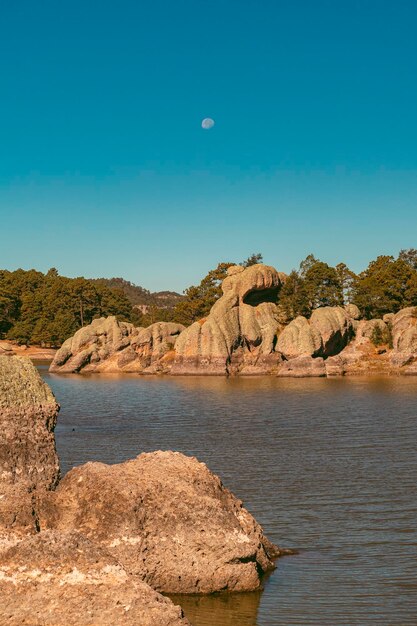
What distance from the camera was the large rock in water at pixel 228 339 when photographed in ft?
296

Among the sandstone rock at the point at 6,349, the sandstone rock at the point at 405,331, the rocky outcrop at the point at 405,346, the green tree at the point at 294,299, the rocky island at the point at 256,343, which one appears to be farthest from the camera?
the sandstone rock at the point at 6,349

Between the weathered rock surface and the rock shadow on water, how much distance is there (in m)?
1.97

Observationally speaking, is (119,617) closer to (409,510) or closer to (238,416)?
(409,510)

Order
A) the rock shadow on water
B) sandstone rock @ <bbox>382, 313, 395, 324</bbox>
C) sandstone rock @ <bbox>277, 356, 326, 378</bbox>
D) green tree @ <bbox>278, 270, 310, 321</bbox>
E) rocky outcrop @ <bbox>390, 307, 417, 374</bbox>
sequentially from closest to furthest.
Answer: the rock shadow on water → rocky outcrop @ <bbox>390, 307, 417, 374</bbox> → sandstone rock @ <bbox>277, 356, 326, 378</bbox> → sandstone rock @ <bbox>382, 313, 395, 324</bbox> → green tree @ <bbox>278, 270, 310, 321</bbox>

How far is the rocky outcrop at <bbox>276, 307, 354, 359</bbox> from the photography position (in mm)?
87938

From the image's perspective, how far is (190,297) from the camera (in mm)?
Answer: 118750

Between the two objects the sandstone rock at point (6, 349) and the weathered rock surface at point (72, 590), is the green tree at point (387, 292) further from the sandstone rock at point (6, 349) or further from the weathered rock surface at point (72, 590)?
the weathered rock surface at point (72, 590)

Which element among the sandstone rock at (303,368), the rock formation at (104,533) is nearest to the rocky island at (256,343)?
the sandstone rock at (303,368)

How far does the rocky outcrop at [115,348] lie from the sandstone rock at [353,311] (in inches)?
936

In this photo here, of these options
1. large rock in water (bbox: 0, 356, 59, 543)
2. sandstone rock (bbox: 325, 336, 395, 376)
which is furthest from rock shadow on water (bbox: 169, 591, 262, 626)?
sandstone rock (bbox: 325, 336, 395, 376)

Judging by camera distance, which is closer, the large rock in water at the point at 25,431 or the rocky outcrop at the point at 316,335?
the large rock in water at the point at 25,431

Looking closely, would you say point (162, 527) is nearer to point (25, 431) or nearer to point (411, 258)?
point (25, 431)

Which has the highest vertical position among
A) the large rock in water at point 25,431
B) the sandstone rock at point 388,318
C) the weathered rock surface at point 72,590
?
the sandstone rock at point 388,318

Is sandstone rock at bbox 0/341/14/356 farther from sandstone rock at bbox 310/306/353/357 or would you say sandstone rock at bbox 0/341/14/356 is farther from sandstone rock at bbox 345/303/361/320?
sandstone rock at bbox 345/303/361/320
